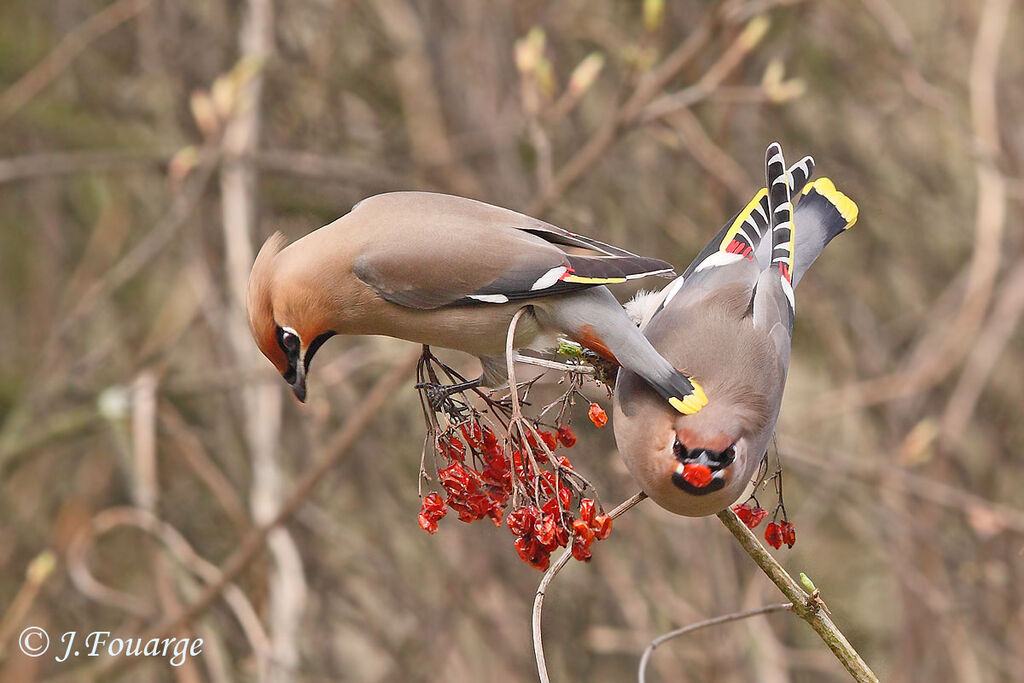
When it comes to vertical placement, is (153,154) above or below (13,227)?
above

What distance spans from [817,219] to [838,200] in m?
0.07

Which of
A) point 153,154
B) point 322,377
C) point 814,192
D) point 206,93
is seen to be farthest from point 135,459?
point 814,192

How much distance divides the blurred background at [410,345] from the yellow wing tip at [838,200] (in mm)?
1384

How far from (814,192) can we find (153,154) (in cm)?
244

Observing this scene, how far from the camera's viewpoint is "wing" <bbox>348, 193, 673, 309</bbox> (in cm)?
226

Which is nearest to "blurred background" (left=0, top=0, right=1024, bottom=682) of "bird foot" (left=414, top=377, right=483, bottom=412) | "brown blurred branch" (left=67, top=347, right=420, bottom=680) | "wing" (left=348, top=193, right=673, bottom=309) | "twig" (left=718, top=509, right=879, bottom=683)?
"brown blurred branch" (left=67, top=347, right=420, bottom=680)

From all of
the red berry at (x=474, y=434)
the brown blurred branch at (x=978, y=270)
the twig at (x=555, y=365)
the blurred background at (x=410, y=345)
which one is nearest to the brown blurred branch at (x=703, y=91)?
the blurred background at (x=410, y=345)

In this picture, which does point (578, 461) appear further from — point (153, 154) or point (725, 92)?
point (153, 154)

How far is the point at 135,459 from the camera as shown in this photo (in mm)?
4332

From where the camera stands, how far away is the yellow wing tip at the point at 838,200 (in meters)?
2.73

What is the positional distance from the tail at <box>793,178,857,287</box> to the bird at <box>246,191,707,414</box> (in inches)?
22.5

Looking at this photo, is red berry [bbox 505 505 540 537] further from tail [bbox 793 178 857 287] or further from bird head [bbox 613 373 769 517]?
tail [bbox 793 178 857 287]

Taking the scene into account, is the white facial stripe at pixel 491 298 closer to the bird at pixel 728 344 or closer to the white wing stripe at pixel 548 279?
the white wing stripe at pixel 548 279

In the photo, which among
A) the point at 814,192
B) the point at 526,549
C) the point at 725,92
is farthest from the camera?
the point at 725,92
